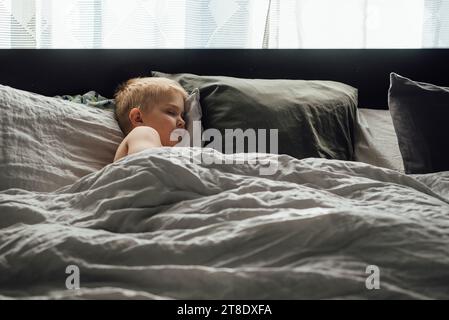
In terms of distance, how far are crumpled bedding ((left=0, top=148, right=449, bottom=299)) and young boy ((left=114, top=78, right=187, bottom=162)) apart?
515 millimetres

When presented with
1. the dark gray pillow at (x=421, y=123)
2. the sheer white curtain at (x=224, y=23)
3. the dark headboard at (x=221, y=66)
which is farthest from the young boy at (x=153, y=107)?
the dark gray pillow at (x=421, y=123)

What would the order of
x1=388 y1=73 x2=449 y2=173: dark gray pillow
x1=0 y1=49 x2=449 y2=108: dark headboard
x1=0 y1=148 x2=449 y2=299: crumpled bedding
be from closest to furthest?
x1=0 y1=148 x2=449 y2=299: crumpled bedding
x1=388 y1=73 x2=449 y2=173: dark gray pillow
x1=0 y1=49 x2=449 y2=108: dark headboard

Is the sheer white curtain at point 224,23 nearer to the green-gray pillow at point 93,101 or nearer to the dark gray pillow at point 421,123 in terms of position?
the green-gray pillow at point 93,101

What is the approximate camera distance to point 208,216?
3.00 feet

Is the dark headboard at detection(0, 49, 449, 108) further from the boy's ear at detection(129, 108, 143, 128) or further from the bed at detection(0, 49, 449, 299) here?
the boy's ear at detection(129, 108, 143, 128)

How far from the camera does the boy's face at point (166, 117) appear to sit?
1611mm

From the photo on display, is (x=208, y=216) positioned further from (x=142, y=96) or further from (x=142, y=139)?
(x=142, y=96)

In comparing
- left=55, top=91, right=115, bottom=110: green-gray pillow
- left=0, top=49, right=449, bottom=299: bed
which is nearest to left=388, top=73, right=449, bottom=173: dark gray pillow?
left=0, top=49, right=449, bottom=299: bed

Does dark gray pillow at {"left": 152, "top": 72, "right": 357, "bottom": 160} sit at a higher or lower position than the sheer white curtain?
lower

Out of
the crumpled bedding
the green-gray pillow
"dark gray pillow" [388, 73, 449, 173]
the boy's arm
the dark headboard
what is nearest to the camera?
the crumpled bedding

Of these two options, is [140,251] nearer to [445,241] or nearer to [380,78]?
[445,241]

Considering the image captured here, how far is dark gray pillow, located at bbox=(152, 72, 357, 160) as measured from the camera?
163 centimetres

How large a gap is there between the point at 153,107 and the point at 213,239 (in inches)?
35.9

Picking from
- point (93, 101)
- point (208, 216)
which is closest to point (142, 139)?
point (93, 101)
